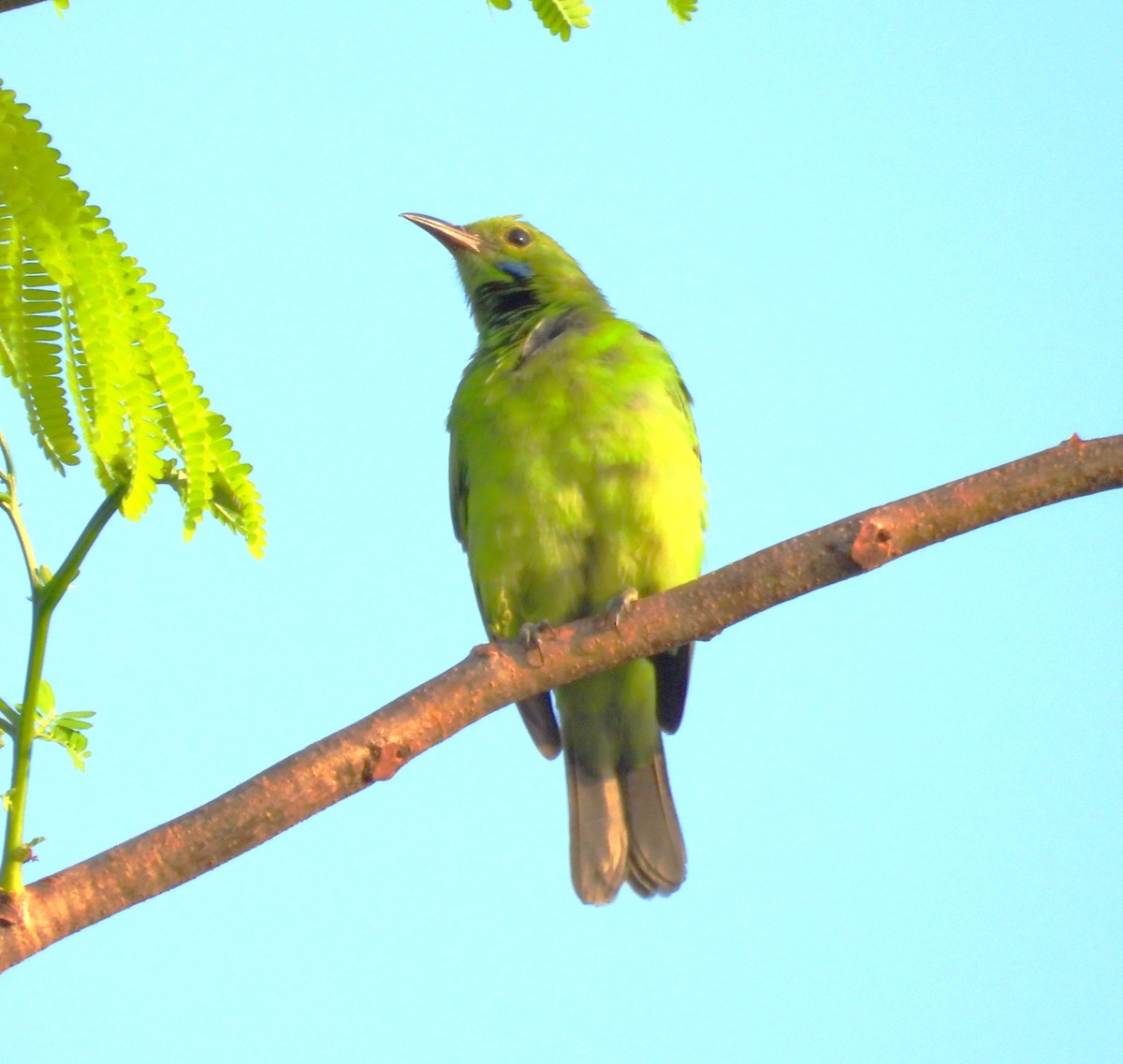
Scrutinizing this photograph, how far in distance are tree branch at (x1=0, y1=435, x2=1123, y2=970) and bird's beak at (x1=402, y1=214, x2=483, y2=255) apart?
381cm

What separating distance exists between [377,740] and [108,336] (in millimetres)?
1118

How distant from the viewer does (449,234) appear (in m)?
7.58

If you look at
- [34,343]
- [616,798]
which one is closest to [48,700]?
[34,343]

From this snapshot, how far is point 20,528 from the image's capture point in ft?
9.21

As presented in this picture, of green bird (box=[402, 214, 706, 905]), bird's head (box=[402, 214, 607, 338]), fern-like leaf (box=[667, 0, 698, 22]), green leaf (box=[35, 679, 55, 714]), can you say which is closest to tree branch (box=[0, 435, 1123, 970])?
green leaf (box=[35, 679, 55, 714])

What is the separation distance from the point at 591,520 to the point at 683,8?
288 centimetres

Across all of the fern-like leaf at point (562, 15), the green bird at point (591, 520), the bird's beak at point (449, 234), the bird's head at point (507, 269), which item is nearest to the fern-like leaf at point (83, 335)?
the fern-like leaf at point (562, 15)

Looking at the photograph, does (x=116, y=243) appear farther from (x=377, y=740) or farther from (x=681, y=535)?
(x=681, y=535)

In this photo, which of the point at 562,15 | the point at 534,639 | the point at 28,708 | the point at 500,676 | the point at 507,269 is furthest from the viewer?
the point at 507,269

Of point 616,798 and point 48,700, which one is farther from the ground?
point 616,798

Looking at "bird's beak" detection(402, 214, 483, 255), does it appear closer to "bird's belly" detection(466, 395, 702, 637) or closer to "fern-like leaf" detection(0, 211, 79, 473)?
"bird's belly" detection(466, 395, 702, 637)

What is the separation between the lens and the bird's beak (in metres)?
7.55

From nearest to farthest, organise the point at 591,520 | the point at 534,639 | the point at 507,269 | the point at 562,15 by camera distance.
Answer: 1. the point at 562,15
2. the point at 534,639
3. the point at 591,520
4. the point at 507,269

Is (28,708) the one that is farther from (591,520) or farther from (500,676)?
(591,520)
